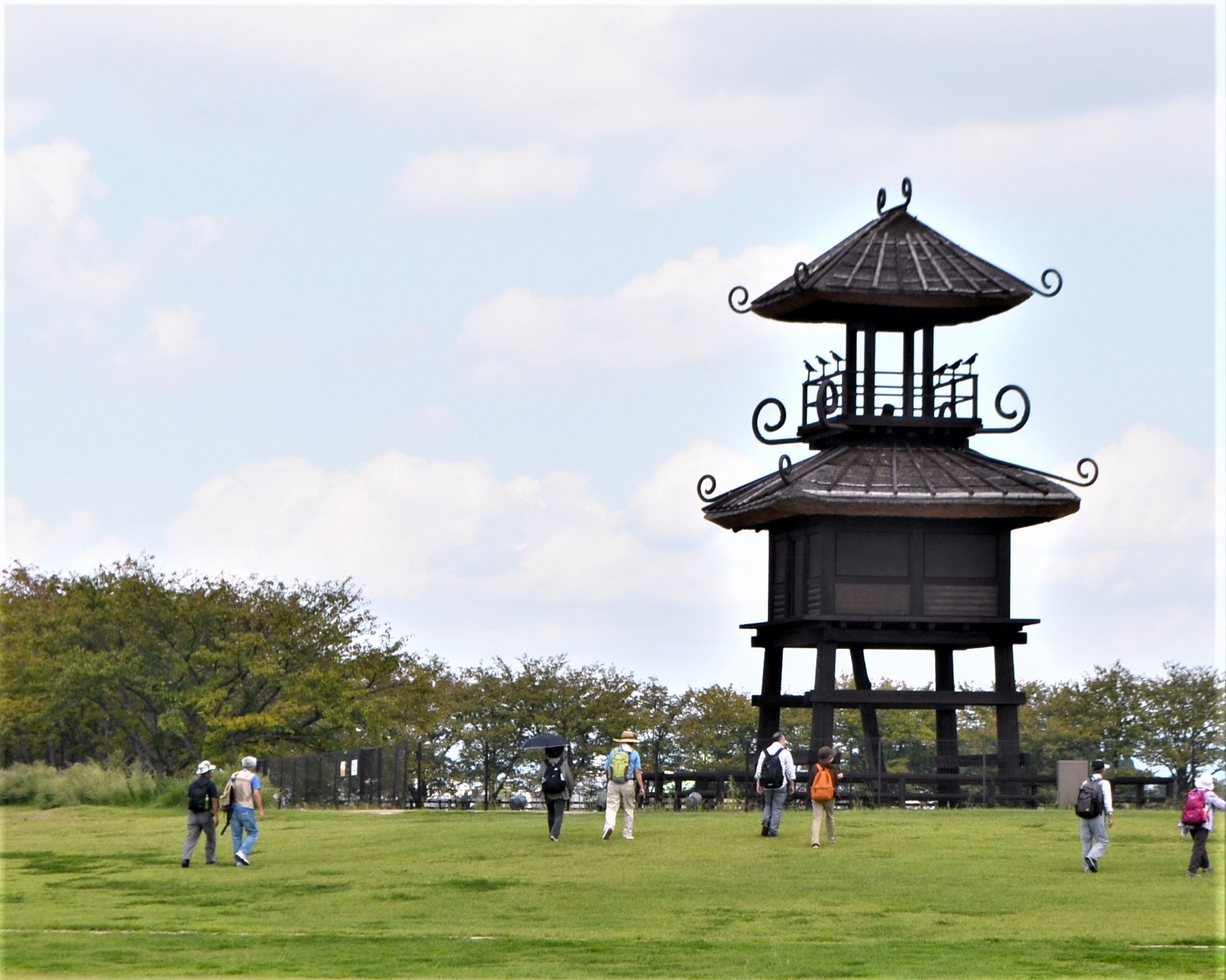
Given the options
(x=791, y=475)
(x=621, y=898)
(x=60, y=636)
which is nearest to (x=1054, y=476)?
(x=791, y=475)

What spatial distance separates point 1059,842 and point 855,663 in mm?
17099

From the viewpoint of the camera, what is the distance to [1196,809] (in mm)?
29969

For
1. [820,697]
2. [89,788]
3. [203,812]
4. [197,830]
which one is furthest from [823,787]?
[89,788]

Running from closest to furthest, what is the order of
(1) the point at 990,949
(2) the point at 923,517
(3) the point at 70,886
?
(1) the point at 990,949
(3) the point at 70,886
(2) the point at 923,517

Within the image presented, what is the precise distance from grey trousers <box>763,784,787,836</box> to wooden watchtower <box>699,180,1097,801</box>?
34.7 feet

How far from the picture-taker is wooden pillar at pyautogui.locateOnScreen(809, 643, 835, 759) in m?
47.7

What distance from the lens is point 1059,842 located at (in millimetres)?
36219

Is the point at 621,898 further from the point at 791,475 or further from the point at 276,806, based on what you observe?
the point at 276,806

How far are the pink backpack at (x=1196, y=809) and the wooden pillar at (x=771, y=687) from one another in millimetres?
21357

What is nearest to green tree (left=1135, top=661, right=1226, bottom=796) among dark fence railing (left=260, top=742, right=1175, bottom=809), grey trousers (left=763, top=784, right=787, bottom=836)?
dark fence railing (left=260, top=742, right=1175, bottom=809)

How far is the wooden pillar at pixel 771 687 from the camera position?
51.3 meters

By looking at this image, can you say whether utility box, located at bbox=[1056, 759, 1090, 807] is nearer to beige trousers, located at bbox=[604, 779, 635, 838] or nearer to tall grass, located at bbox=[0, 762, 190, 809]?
beige trousers, located at bbox=[604, 779, 635, 838]

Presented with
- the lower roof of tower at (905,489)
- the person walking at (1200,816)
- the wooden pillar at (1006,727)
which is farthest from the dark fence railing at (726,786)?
the person walking at (1200,816)

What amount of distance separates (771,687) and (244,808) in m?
19.7
